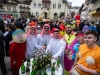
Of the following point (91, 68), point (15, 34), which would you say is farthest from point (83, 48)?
point (15, 34)

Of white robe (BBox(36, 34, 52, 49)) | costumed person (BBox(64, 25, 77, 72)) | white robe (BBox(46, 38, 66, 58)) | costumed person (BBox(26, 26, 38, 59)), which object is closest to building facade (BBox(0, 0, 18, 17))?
white robe (BBox(36, 34, 52, 49))

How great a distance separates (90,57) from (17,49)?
229 centimetres

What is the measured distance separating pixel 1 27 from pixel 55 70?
18.4ft

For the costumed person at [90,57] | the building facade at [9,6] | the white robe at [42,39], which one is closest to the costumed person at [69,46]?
the white robe at [42,39]

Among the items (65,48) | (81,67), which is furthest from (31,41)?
(81,67)

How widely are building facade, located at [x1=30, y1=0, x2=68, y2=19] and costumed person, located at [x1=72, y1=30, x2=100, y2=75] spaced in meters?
54.9

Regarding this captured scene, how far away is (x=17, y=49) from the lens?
4281mm

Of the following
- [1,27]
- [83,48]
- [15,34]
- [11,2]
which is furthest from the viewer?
[11,2]

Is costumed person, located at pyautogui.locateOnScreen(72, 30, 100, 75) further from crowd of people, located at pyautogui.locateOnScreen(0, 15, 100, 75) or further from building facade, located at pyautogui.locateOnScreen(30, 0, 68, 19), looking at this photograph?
building facade, located at pyautogui.locateOnScreen(30, 0, 68, 19)

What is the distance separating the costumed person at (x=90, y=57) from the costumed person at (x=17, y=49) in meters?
1.90

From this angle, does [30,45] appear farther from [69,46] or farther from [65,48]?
[69,46]

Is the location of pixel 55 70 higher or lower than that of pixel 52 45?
lower

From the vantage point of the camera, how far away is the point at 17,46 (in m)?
4.27

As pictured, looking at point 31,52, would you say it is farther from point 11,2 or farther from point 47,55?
point 11,2
